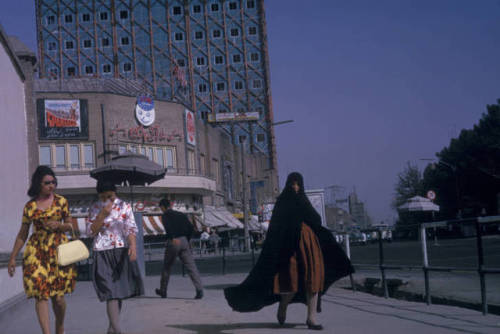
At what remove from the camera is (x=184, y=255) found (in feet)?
37.1

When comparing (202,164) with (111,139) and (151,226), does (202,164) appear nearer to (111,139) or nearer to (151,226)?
(111,139)

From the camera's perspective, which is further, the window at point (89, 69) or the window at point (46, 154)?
the window at point (89, 69)

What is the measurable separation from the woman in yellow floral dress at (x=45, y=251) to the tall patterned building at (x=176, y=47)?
84383 millimetres

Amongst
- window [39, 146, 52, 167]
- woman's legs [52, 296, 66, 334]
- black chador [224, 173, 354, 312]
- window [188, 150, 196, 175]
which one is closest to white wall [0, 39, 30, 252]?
woman's legs [52, 296, 66, 334]

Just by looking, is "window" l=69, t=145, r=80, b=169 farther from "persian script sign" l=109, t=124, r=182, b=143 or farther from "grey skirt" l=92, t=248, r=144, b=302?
"grey skirt" l=92, t=248, r=144, b=302

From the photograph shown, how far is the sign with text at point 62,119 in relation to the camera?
4534 centimetres

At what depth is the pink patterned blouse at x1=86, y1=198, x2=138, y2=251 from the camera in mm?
6820

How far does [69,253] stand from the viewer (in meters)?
6.09

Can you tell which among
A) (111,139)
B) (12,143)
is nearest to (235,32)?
(111,139)

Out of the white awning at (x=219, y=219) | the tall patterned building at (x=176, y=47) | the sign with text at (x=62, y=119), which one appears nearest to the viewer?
the sign with text at (x=62, y=119)

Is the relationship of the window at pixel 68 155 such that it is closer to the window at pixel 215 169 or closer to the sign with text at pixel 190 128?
the sign with text at pixel 190 128

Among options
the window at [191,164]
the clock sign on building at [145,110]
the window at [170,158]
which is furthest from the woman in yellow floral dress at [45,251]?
the window at [191,164]

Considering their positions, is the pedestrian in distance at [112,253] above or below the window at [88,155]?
below

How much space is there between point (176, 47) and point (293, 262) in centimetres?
8762
